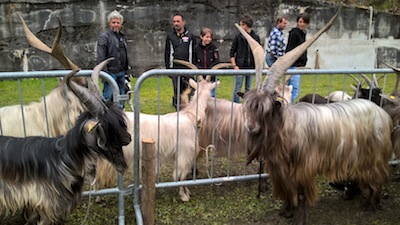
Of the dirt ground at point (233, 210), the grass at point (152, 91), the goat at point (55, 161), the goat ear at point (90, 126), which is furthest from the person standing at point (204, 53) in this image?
the goat ear at point (90, 126)

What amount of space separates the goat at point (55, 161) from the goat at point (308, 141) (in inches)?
49.4

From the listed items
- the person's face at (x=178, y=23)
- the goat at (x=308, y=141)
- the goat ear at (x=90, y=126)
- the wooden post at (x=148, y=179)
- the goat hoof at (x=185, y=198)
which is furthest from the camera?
the person's face at (x=178, y=23)

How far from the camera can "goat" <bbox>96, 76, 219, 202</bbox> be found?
439cm

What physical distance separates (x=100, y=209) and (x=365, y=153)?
3054 millimetres

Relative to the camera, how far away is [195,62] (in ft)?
23.3

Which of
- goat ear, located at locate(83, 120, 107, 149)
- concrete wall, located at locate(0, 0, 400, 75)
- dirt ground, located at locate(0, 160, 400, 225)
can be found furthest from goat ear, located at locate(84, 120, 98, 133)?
concrete wall, located at locate(0, 0, 400, 75)

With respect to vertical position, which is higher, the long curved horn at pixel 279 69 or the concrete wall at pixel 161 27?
the concrete wall at pixel 161 27

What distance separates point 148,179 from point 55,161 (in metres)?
0.94

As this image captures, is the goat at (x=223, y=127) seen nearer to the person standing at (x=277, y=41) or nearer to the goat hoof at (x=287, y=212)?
the goat hoof at (x=287, y=212)

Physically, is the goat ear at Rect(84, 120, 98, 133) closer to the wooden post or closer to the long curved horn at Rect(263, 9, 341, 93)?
the wooden post

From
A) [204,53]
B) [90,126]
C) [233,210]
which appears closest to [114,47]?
[204,53]

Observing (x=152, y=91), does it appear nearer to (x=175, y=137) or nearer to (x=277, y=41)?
(x=277, y=41)

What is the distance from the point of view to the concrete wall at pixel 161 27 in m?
11.9

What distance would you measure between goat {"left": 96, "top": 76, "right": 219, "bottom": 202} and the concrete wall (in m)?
8.50
